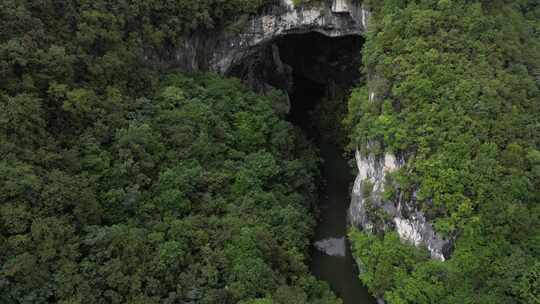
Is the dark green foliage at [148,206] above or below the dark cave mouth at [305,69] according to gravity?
below

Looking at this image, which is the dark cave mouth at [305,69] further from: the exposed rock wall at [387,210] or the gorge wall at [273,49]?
the exposed rock wall at [387,210]

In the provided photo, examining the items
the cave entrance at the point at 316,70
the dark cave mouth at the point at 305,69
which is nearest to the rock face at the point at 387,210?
the cave entrance at the point at 316,70

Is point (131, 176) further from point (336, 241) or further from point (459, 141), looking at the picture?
point (459, 141)

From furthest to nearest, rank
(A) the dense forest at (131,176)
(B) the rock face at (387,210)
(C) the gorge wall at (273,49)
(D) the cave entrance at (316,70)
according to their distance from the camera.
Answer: (D) the cave entrance at (316,70), (C) the gorge wall at (273,49), (B) the rock face at (387,210), (A) the dense forest at (131,176)

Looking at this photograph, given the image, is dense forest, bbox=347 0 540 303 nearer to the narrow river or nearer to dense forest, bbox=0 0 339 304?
the narrow river

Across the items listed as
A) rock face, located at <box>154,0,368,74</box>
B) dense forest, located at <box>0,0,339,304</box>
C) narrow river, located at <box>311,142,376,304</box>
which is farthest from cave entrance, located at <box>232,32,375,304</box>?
dense forest, located at <box>0,0,339,304</box>
